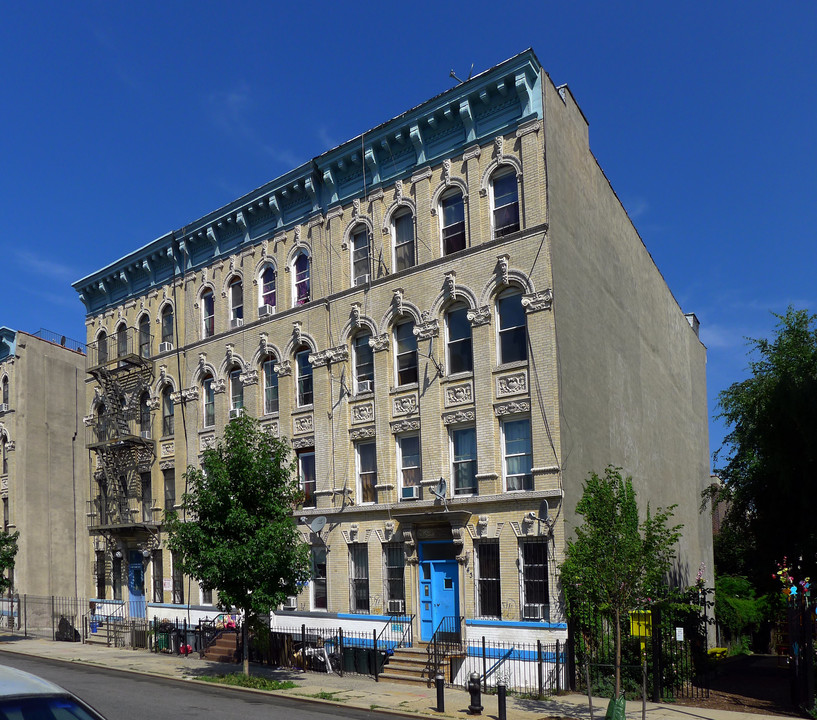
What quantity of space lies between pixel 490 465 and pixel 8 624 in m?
29.6

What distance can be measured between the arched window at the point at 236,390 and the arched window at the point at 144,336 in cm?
591

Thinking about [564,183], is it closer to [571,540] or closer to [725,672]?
[571,540]

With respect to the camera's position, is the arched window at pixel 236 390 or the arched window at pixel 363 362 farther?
the arched window at pixel 236 390

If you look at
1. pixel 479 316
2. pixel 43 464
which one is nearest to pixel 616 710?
pixel 479 316

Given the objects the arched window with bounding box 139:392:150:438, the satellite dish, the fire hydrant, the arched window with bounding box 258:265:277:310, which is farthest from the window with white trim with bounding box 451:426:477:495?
the arched window with bounding box 139:392:150:438

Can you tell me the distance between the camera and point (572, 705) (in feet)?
64.2

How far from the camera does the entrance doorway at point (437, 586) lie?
24297 mm

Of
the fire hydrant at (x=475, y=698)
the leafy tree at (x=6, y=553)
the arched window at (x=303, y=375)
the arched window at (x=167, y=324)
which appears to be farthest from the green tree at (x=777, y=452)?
the leafy tree at (x=6, y=553)

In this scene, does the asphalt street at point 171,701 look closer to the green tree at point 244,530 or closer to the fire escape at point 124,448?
the green tree at point 244,530

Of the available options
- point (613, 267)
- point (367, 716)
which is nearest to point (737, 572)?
point (613, 267)

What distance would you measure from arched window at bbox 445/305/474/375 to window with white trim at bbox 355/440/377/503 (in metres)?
3.91

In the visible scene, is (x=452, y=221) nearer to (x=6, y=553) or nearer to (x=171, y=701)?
(x=171, y=701)

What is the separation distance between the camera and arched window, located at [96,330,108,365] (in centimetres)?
3866

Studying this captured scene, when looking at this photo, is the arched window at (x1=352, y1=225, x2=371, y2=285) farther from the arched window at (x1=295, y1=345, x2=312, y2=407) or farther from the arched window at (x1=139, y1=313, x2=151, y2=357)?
the arched window at (x1=139, y1=313, x2=151, y2=357)
